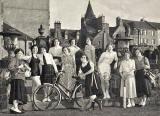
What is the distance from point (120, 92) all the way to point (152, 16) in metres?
4.45

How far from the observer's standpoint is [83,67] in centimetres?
791

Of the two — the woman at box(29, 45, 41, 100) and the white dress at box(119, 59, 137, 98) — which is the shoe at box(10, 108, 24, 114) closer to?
the woman at box(29, 45, 41, 100)

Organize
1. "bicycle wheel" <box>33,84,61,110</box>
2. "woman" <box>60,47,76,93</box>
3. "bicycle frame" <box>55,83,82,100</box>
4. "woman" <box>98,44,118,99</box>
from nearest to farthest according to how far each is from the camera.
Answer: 1. "bicycle wheel" <box>33,84,61,110</box>
2. "bicycle frame" <box>55,83,82,100</box>
3. "woman" <box>60,47,76,93</box>
4. "woman" <box>98,44,118,99</box>

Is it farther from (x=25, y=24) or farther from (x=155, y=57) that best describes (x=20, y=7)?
(x=155, y=57)

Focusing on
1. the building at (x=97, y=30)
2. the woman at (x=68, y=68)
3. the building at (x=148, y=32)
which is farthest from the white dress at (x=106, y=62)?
the building at (x=148, y=32)

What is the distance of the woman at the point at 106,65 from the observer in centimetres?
871

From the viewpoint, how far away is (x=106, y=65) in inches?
349

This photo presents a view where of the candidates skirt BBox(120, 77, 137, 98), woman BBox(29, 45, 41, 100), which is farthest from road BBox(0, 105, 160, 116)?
woman BBox(29, 45, 41, 100)

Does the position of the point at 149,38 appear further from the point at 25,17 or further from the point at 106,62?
the point at 106,62

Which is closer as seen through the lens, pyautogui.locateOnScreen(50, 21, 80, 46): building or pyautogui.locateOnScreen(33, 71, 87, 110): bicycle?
pyautogui.locateOnScreen(33, 71, 87, 110): bicycle

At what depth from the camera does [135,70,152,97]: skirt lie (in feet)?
28.3

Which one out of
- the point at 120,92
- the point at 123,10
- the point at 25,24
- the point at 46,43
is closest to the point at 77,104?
the point at 120,92

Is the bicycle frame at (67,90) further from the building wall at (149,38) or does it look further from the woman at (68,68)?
the building wall at (149,38)

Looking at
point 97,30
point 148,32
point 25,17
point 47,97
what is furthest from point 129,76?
point 25,17
